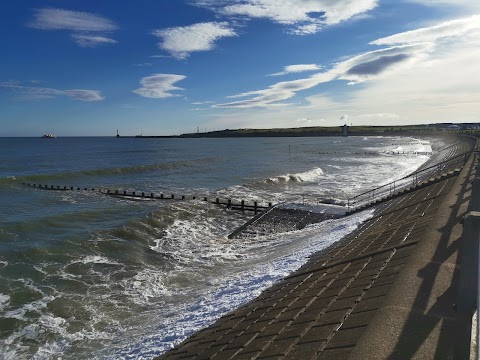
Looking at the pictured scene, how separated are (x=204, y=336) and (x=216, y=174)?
154ft

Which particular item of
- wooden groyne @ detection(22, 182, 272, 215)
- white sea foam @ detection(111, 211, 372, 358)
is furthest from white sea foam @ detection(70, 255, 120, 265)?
wooden groyne @ detection(22, 182, 272, 215)

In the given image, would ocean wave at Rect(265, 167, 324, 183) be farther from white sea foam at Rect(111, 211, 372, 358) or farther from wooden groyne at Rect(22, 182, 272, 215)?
white sea foam at Rect(111, 211, 372, 358)

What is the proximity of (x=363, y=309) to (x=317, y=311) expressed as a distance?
1021 millimetres

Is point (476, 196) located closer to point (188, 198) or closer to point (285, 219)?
point (285, 219)

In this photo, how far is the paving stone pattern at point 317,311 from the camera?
5379 mm

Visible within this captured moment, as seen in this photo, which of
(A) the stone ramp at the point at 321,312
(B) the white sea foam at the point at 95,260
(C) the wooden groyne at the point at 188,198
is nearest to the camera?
(A) the stone ramp at the point at 321,312

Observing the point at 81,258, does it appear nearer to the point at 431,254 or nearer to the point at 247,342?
the point at 247,342

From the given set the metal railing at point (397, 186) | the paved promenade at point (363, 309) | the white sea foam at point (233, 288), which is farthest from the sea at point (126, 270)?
the paved promenade at point (363, 309)

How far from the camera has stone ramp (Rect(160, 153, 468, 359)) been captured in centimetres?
524

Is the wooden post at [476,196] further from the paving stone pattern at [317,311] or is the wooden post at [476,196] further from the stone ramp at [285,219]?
the stone ramp at [285,219]

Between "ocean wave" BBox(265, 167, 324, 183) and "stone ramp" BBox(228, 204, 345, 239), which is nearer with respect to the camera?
"stone ramp" BBox(228, 204, 345, 239)

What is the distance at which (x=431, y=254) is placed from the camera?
6.81m

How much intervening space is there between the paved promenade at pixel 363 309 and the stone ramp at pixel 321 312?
2cm

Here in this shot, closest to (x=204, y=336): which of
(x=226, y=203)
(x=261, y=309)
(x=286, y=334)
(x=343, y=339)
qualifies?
(x=261, y=309)
